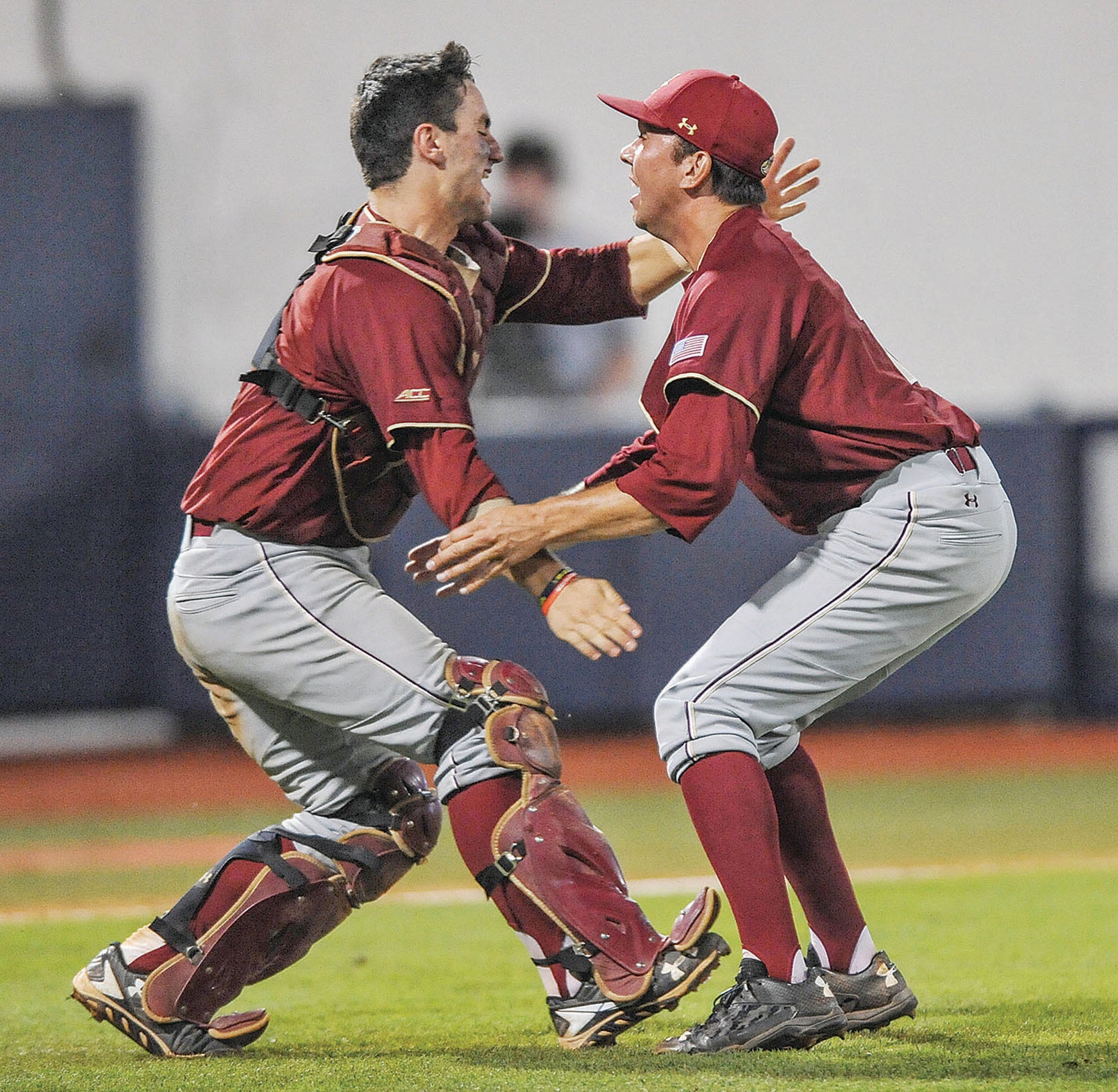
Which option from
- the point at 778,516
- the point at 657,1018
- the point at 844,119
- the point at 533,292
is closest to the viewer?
the point at 778,516

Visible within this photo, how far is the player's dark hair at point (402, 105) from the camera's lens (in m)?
3.32

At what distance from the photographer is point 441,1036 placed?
3.39 metres

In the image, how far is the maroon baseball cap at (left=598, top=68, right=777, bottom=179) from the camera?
Result: 3.20 metres

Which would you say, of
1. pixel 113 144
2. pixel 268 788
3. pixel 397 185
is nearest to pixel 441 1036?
pixel 397 185

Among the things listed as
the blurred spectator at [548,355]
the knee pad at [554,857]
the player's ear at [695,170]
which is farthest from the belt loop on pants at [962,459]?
the blurred spectator at [548,355]

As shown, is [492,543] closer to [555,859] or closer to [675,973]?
[555,859]

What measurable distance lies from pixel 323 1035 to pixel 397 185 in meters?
1.74

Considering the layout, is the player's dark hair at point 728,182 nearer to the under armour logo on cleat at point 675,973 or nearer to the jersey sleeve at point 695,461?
the jersey sleeve at point 695,461

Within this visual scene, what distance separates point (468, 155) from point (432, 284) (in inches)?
13.5

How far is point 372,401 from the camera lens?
3076 millimetres

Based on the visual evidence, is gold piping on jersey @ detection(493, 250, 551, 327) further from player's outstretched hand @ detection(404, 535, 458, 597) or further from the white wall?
the white wall

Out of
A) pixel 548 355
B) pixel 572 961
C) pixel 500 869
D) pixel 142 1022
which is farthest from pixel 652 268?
pixel 548 355

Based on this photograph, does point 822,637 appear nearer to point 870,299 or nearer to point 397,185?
point 397,185

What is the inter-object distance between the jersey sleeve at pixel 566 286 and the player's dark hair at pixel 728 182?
1.99ft
